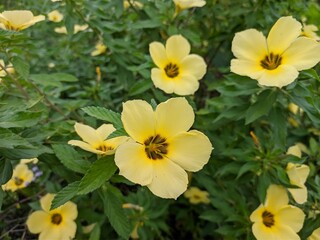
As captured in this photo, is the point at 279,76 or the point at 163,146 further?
the point at 279,76

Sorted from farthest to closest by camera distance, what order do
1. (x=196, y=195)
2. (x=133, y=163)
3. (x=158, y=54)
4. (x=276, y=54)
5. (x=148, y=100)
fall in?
(x=196, y=195), (x=148, y=100), (x=158, y=54), (x=276, y=54), (x=133, y=163)

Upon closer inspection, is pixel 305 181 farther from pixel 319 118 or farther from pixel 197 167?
pixel 197 167

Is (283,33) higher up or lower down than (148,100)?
higher up

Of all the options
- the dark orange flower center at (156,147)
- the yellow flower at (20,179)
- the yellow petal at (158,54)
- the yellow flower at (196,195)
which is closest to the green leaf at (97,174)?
the dark orange flower center at (156,147)

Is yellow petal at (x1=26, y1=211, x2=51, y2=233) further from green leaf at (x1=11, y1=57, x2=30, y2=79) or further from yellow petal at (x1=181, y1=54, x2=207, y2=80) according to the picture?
yellow petal at (x1=181, y1=54, x2=207, y2=80)

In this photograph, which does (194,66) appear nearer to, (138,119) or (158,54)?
(158,54)

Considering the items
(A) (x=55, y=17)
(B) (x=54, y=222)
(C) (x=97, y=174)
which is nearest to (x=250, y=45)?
(C) (x=97, y=174)

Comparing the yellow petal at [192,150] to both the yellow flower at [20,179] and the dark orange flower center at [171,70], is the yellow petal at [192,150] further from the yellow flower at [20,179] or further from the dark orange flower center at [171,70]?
the yellow flower at [20,179]
